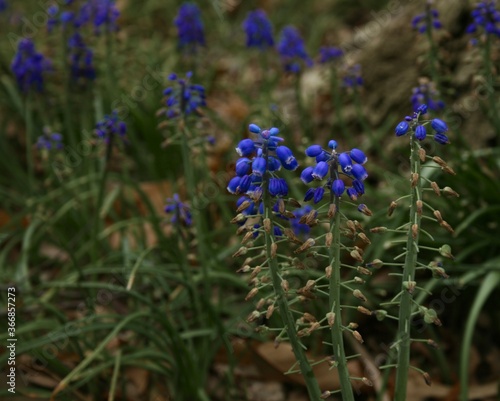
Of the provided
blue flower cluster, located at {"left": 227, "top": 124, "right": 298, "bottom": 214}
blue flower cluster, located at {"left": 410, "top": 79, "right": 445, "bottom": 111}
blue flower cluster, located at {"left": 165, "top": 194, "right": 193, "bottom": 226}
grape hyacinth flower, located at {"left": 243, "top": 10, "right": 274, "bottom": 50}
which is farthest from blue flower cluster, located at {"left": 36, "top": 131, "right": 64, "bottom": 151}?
→ blue flower cluster, located at {"left": 227, "top": 124, "right": 298, "bottom": 214}

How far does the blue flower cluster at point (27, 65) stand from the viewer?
15.8ft

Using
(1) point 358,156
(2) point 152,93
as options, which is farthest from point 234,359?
(2) point 152,93

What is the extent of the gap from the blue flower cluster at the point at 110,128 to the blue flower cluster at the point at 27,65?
124 centimetres

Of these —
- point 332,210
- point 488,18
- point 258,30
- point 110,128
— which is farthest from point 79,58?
point 332,210

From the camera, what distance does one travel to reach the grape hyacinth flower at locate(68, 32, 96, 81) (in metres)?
5.18

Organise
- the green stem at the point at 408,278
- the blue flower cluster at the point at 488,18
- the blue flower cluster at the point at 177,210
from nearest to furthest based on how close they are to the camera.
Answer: the green stem at the point at 408,278 < the blue flower cluster at the point at 177,210 < the blue flower cluster at the point at 488,18

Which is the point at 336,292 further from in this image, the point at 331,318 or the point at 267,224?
the point at 267,224

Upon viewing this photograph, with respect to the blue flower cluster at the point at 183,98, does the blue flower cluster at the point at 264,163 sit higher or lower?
lower

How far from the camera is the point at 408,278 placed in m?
2.53

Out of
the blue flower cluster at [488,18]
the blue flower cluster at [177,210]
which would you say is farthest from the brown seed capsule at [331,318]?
the blue flower cluster at [488,18]

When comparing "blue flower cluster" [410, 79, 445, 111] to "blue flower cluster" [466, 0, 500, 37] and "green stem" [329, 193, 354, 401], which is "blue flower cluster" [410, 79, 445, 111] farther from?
"green stem" [329, 193, 354, 401]

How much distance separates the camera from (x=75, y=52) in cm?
518

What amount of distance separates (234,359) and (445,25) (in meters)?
3.00

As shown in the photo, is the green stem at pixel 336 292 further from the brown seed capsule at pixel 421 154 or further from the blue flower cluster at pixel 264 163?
the brown seed capsule at pixel 421 154
